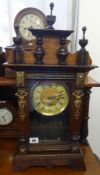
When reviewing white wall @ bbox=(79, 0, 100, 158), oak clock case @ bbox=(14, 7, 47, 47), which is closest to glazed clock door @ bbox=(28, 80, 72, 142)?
oak clock case @ bbox=(14, 7, 47, 47)

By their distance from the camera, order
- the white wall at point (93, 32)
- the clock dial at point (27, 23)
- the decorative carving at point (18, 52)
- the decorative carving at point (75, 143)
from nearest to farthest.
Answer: the decorative carving at point (18, 52) < the decorative carving at point (75, 143) < the clock dial at point (27, 23) < the white wall at point (93, 32)

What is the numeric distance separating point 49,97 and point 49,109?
0.05 m

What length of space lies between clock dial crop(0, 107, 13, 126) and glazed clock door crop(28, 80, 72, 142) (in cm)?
20

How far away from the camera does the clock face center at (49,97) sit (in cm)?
80

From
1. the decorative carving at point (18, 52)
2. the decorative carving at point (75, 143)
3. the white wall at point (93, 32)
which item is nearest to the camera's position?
the decorative carving at point (18, 52)

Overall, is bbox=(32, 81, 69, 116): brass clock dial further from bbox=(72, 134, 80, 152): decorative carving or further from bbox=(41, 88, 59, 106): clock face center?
bbox=(72, 134, 80, 152): decorative carving

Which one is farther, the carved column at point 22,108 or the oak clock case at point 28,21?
the oak clock case at point 28,21

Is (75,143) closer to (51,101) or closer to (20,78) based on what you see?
(51,101)

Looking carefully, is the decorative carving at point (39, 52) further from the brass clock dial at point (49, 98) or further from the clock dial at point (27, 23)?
the clock dial at point (27, 23)

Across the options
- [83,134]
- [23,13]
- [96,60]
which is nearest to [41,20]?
[23,13]

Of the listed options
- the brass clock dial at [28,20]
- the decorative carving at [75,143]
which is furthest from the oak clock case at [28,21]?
the decorative carving at [75,143]

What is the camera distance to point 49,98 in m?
0.81

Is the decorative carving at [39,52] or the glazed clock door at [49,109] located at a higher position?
the decorative carving at [39,52]

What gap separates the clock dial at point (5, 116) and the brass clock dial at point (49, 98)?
0.24 m
